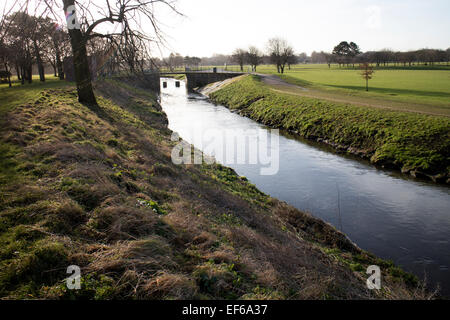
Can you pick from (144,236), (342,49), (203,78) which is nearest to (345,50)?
(342,49)

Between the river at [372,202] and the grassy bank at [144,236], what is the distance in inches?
53.3

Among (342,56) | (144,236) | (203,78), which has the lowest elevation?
(144,236)

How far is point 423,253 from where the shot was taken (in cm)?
900

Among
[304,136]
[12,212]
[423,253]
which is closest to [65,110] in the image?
[12,212]

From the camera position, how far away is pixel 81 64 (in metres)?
15.0

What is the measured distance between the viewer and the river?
905 cm

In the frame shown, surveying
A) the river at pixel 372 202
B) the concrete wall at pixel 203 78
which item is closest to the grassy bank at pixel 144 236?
the river at pixel 372 202

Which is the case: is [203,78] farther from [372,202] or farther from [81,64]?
[372,202]

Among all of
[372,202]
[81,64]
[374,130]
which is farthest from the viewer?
[374,130]

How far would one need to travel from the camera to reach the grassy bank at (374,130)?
54.0ft

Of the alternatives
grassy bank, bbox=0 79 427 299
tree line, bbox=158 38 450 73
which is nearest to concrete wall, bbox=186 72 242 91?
tree line, bbox=158 38 450 73

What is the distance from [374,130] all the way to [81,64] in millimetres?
19862

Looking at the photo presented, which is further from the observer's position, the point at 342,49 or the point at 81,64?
the point at 342,49

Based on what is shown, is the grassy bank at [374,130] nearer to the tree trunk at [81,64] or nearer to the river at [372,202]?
the river at [372,202]
